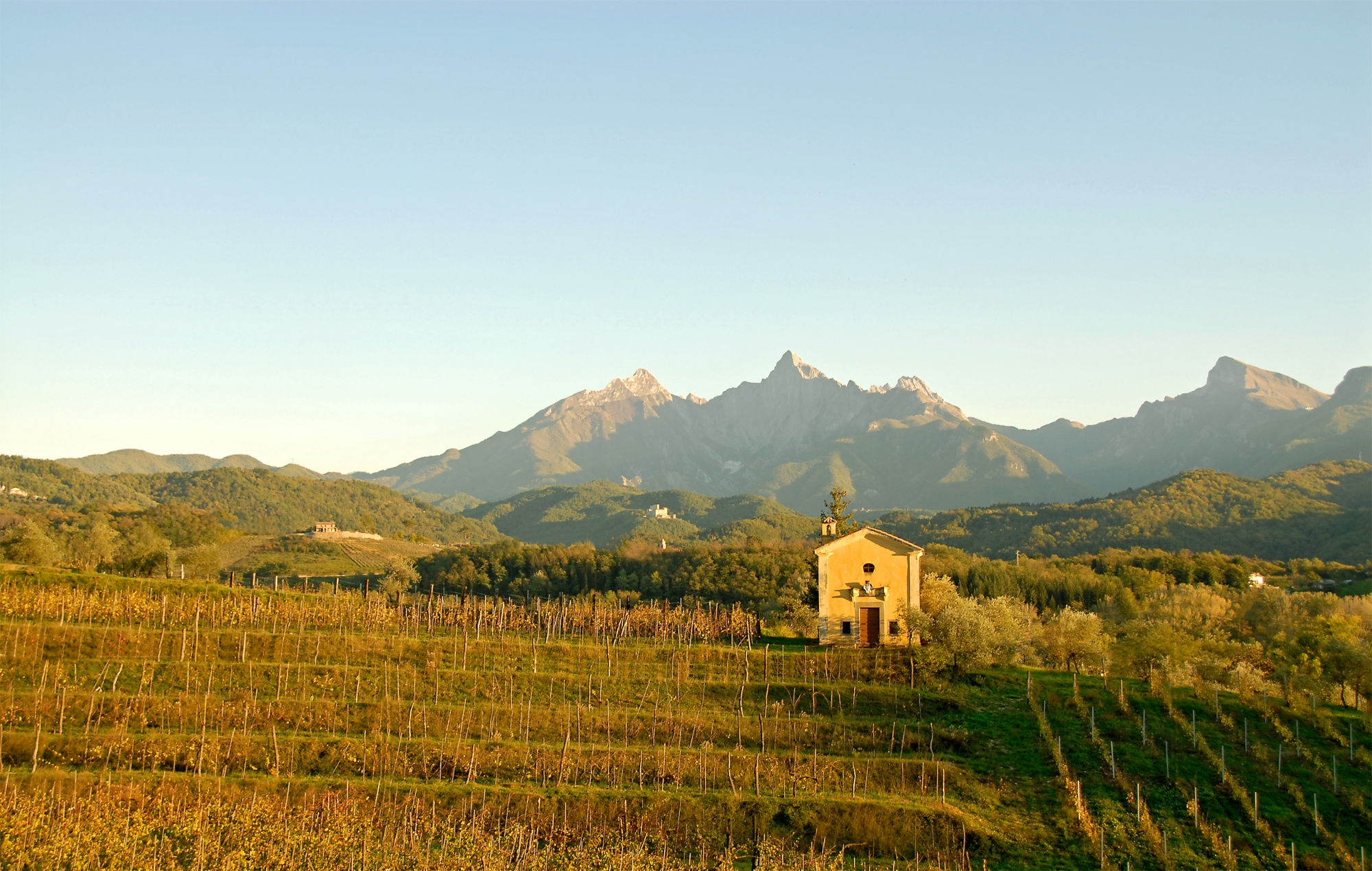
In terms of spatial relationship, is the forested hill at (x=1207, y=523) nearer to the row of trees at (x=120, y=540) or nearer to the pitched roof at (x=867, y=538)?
the pitched roof at (x=867, y=538)

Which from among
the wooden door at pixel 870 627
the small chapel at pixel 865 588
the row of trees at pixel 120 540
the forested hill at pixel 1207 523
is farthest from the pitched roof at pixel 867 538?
the forested hill at pixel 1207 523

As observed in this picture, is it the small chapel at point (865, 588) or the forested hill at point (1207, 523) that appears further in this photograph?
the forested hill at point (1207, 523)

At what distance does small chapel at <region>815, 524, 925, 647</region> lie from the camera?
51.5 m

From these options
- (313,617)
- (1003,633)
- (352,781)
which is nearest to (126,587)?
(313,617)

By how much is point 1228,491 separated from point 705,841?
178 metres

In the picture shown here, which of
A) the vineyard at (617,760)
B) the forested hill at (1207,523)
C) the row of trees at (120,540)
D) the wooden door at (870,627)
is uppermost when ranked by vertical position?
the forested hill at (1207,523)

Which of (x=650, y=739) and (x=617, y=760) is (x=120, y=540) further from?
(x=617, y=760)

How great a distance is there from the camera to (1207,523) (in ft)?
548

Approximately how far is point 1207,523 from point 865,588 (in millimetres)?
138792

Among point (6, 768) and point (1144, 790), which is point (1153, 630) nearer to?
point (1144, 790)

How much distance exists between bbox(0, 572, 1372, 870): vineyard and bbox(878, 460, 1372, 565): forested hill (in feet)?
360

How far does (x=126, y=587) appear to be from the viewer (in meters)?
55.4

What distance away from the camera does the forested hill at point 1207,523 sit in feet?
484

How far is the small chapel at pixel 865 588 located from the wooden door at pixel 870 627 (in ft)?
0.11
